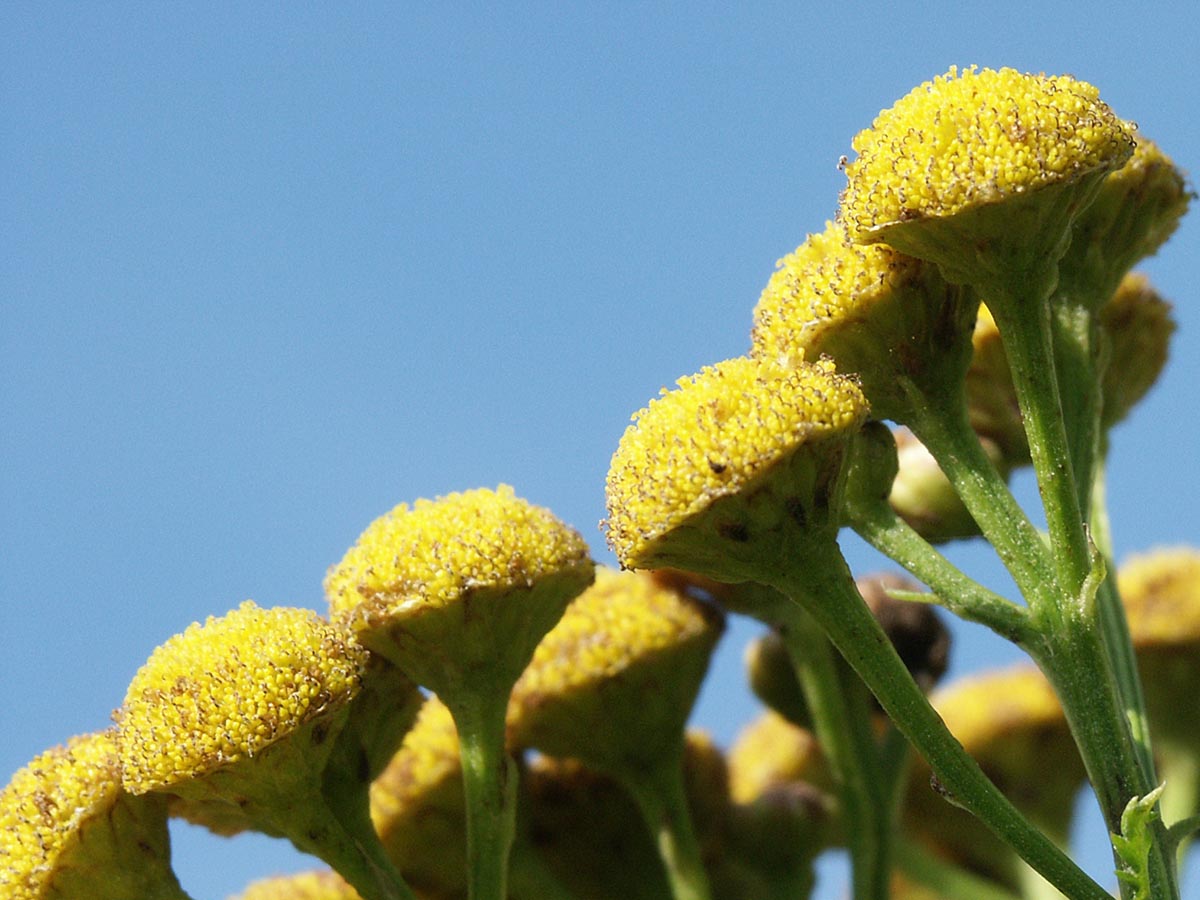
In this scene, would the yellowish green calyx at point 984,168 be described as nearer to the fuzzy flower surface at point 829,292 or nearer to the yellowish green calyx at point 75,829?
the fuzzy flower surface at point 829,292

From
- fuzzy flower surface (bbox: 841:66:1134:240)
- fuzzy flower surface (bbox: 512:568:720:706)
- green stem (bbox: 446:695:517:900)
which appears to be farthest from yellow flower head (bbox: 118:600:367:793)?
fuzzy flower surface (bbox: 841:66:1134:240)

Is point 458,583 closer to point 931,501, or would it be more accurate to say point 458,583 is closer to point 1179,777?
point 931,501

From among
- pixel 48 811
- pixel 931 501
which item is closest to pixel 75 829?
pixel 48 811

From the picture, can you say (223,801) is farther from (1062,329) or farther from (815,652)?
(1062,329)

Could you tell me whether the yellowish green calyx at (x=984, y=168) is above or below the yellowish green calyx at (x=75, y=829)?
above

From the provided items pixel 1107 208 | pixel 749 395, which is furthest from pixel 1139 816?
pixel 1107 208

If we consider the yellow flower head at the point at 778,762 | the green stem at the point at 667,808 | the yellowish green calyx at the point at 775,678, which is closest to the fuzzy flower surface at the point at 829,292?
the green stem at the point at 667,808

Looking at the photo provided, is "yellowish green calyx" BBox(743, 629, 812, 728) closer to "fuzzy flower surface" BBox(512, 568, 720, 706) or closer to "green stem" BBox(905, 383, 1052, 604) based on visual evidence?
"fuzzy flower surface" BBox(512, 568, 720, 706)
